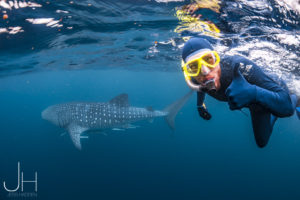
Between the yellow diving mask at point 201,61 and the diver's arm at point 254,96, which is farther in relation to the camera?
the yellow diving mask at point 201,61

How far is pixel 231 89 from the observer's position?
2.40 m

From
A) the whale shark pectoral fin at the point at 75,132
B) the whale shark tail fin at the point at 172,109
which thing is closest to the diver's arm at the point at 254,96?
the whale shark tail fin at the point at 172,109

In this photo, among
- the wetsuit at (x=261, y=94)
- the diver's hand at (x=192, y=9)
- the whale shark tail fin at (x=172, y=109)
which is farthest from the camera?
the whale shark tail fin at (x=172, y=109)

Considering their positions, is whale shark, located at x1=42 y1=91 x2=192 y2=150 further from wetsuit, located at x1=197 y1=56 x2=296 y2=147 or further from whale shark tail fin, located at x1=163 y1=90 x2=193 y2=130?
wetsuit, located at x1=197 y1=56 x2=296 y2=147

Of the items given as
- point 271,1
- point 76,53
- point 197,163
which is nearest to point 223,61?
point 271,1

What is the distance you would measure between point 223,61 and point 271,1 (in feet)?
13.9

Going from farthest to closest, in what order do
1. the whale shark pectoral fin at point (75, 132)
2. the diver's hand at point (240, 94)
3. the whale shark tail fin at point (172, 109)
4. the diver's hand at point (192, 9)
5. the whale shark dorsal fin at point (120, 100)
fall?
the whale shark dorsal fin at point (120, 100) < the whale shark tail fin at point (172, 109) < the whale shark pectoral fin at point (75, 132) < the diver's hand at point (192, 9) < the diver's hand at point (240, 94)

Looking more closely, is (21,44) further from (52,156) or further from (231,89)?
(231,89)

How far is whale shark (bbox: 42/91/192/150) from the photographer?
10.5 meters

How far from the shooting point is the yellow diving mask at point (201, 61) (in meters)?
3.17

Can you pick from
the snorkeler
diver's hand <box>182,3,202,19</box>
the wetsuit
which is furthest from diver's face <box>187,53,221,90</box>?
diver's hand <box>182,3,202,19</box>

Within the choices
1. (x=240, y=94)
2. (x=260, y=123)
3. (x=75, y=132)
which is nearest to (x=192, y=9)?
(x=260, y=123)

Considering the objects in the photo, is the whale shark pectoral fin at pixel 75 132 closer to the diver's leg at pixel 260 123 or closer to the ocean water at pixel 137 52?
the ocean water at pixel 137 52

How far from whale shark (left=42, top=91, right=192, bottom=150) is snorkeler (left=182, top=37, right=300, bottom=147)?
669cm
